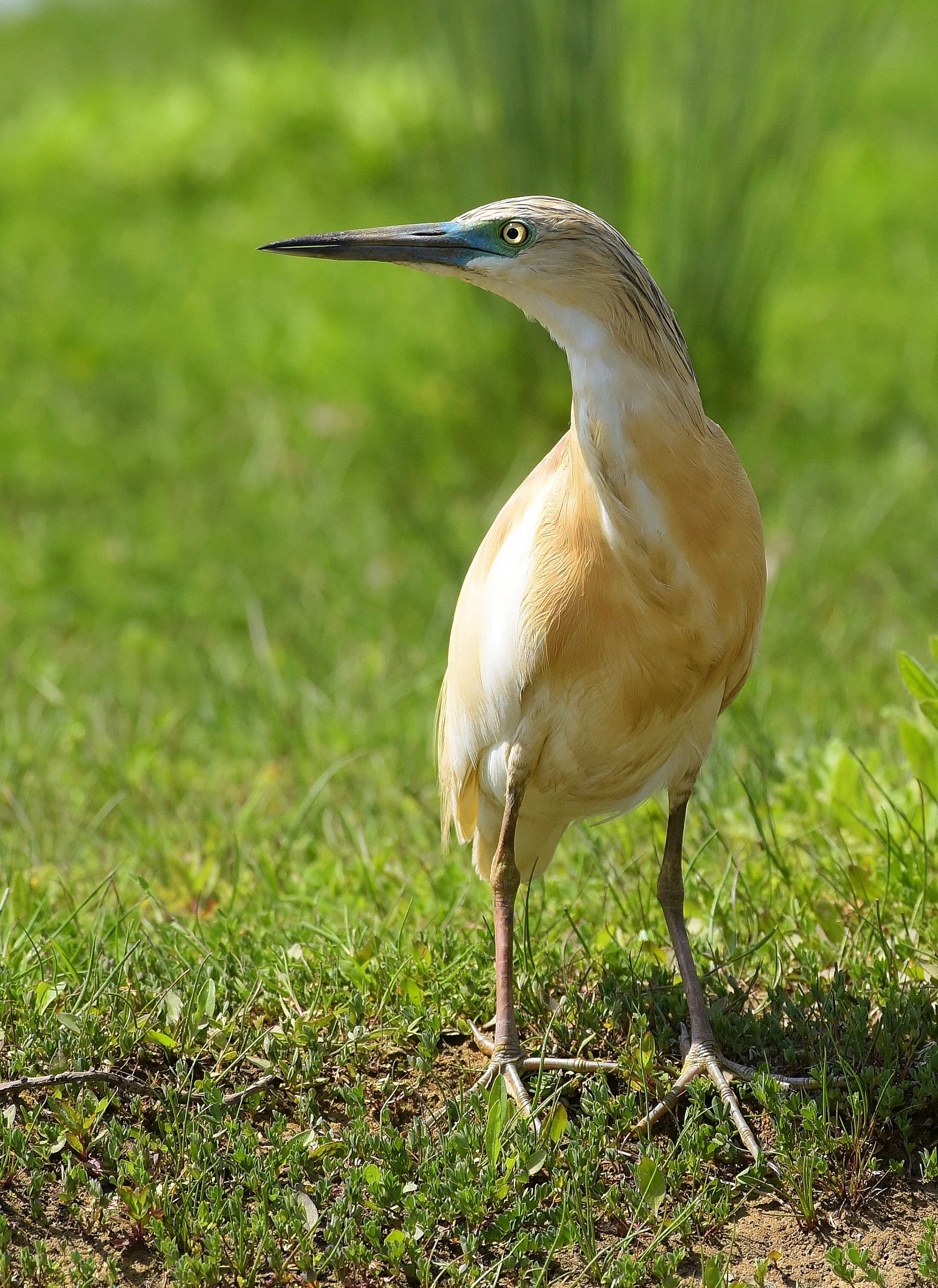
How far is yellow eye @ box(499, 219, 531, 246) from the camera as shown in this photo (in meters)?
2.56

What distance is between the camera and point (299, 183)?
1113 cm

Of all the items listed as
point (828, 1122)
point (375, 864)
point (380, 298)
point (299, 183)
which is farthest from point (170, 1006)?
point (299, 183)

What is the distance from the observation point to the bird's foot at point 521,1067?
274 centimetres

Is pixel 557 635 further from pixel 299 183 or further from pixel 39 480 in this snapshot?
pixel 299 183

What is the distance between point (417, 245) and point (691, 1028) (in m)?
1.71

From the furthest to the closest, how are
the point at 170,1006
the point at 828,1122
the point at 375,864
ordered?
1. the point at 375,864
2. the point at 170,1006
3. the point at 828,1122

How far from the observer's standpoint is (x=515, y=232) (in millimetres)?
2566

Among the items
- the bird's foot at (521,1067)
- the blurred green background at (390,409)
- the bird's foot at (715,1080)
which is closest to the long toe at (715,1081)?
the bird's foot at (715,1080)

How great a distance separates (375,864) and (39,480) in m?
4.15

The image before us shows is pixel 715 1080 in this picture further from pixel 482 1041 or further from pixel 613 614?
pixel 613 614

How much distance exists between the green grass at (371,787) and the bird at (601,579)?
193 mm

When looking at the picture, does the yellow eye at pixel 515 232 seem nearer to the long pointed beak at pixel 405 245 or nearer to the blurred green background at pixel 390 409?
the long pointed beak at pixel 405 245

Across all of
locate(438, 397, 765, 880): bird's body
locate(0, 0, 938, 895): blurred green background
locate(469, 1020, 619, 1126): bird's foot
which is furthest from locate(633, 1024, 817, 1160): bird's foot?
locate(0, 0, 938, 895): blurred green background

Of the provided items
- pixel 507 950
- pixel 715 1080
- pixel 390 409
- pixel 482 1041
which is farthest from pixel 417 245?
pixel 390 409
